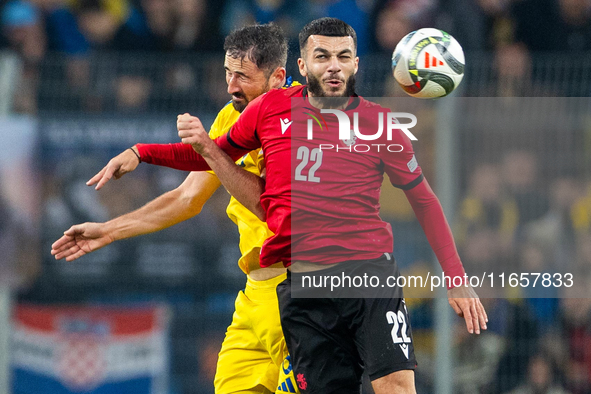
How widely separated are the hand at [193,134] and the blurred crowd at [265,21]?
3.47 m

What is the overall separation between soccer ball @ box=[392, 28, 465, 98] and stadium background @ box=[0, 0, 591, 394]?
2.25m

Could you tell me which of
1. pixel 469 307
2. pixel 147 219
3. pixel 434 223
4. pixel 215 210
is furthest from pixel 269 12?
pixel 469 307

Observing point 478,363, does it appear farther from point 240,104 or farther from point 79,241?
point 79,241

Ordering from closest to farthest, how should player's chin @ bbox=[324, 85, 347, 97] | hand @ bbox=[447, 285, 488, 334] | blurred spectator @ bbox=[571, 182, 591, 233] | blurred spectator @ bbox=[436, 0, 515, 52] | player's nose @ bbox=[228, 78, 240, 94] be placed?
1. hand @ bbox=[447, 285, 488, 334]
2. player's chin @ bbox=[324, 85, 347, 97]
3. player's nose @ bbox=[228, 78, 240, 94]
4. blurred spectator @ bbox=[571, 182, 591, 233]
5. blurred spectator @ bbox=[436, 0, 515, 52]

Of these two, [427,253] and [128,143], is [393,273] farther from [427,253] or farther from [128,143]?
[128,143]

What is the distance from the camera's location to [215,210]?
6.95 m

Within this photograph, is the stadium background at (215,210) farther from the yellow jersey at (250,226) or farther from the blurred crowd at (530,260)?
the yellow jersey at (250,226)

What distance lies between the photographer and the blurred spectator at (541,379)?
6.71 metres

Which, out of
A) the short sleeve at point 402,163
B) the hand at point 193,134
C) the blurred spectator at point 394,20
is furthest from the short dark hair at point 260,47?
the blurred spectator at point 394,20

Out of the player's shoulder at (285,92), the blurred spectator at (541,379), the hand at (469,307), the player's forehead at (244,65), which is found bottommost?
the blurred spectator at (541,379)

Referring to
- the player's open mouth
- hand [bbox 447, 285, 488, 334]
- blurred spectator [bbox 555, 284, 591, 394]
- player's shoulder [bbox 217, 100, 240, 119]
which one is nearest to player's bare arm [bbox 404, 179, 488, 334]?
hand [bbox 447, 285, 488, 334]

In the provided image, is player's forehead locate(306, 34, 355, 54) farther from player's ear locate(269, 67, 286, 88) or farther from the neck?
player's ear locate(269, 67, 286, 88)

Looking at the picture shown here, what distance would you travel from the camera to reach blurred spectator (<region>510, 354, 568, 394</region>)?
671 centimetres

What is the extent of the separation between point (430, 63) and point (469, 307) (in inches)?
51.6
